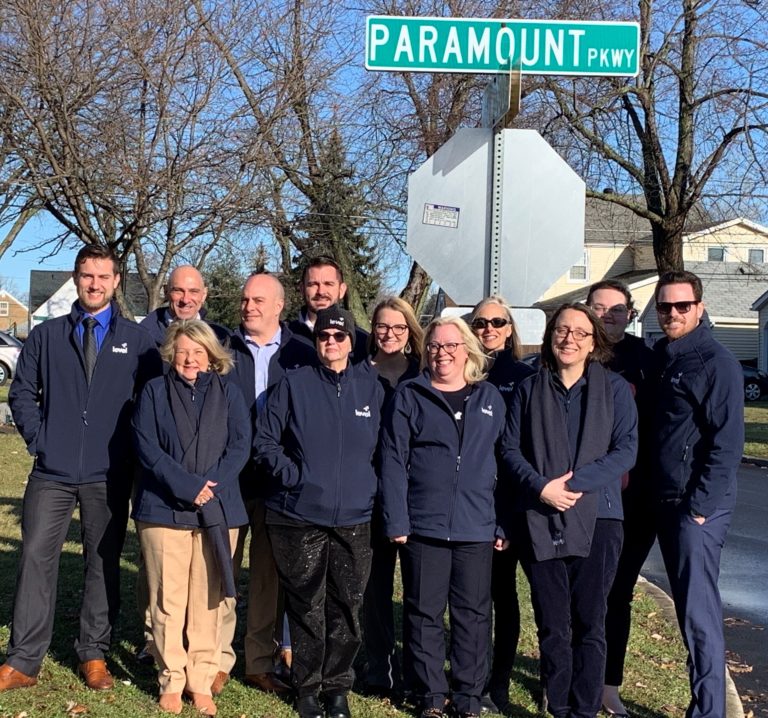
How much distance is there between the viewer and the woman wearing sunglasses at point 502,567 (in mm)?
5266

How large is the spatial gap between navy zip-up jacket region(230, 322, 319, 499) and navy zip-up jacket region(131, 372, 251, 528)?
258 millimetres

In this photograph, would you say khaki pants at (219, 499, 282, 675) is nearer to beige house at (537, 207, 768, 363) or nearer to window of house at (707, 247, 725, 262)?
beige house at (537, 207, 768, 363)

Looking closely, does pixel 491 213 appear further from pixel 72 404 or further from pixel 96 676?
pixel 96 676

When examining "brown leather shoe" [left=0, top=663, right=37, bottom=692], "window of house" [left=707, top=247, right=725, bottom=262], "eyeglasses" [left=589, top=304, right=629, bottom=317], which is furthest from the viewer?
"window of house" [left=707, top=247, right=725, bottom=262]

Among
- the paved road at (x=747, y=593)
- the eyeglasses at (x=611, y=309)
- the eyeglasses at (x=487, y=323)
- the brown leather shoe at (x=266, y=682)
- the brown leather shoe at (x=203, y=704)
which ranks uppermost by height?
the eyeglasses at (x=611, y=309)

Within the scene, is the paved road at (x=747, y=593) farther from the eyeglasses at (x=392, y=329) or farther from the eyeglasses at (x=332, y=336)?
the eyeglasses at (x=332, y=336)

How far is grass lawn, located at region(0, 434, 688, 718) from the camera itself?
5039mm

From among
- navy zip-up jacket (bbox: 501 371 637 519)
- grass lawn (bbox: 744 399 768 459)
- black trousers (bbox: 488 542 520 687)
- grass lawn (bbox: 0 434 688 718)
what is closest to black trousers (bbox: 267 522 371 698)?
grass lawn (bbox: 0 434 688 718)

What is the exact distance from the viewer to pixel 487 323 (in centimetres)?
527

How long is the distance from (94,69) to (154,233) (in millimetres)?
2206

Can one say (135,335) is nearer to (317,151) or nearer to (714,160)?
(317,151)

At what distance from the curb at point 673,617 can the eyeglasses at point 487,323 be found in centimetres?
220

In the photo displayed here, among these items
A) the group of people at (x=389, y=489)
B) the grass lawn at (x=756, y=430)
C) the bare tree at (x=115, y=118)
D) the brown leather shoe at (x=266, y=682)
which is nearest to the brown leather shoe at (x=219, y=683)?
the group of people at (x=389, y=489)

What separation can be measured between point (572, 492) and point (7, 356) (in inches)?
1305
